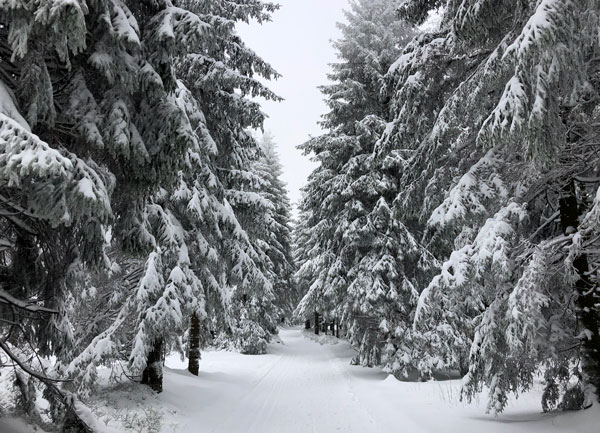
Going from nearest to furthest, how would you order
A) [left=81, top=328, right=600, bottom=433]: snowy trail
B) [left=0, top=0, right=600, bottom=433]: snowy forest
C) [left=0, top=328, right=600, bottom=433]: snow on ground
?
[left=0, top=0, right=600, bottom=433]: snowy forest < [left=0, top=328, right=600, bottom=433]: snow on ground < [left=81, top=328, right=600, bottom=433]: snowy trail

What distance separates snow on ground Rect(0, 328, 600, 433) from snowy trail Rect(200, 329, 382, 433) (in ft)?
0.07

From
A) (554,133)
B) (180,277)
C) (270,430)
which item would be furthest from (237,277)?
(554,133)

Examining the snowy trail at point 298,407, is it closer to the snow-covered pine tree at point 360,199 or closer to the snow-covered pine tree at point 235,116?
the snow-covered pine tree at point 235,116

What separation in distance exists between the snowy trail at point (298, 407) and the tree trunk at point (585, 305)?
387 cm

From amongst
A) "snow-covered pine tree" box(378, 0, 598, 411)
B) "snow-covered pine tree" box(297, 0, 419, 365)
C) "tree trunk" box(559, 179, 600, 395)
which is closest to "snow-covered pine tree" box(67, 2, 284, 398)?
"snow-covered pine tree" box(378, 0, 598, 411)

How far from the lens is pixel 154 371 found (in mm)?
9453

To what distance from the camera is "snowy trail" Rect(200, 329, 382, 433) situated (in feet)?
26.8

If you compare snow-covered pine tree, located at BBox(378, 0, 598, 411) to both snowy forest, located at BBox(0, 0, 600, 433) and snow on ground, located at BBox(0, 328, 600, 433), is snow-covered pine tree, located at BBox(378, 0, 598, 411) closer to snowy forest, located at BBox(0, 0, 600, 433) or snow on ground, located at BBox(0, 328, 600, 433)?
snowy forest, located at BBox(0, 0, 600, 433)

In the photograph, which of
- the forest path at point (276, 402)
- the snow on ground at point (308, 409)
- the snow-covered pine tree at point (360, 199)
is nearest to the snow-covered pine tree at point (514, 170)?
the snow on ground at point (308, 409)

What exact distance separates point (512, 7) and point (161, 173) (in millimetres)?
5729

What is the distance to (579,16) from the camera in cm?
416

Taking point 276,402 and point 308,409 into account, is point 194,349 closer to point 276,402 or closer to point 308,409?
point 276,402

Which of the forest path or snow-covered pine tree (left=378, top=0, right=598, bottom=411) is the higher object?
snow-covered pine tree (left=378, top=0, right=598, bottom=411)

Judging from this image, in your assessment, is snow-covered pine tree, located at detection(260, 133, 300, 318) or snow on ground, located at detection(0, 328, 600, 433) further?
snow-covered pine tree, located at detection(260, 133, 300, 318)
